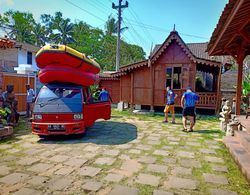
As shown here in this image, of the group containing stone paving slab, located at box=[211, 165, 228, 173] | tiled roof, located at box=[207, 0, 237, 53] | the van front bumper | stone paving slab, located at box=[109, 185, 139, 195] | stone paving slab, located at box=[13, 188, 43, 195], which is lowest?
stone paving slab, located at box=[13, 188, 43, 195]

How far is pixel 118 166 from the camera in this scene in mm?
4980

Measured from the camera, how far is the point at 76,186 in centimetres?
395

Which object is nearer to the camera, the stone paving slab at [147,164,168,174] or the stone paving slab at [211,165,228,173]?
the stone paving slab at [147,164,168,174]

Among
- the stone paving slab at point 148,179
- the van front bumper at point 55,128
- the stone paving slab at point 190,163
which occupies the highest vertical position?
the van front bumper at point 55,128

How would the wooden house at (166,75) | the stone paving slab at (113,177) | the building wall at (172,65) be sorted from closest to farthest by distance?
the stone paving slab at (113,177), the wooden house at (166,75), the building wall at (172,65)

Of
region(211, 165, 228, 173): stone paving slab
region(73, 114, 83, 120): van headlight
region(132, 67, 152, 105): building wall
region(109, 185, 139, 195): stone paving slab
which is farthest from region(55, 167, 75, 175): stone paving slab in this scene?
region(132, 67, 152, 105): building wall

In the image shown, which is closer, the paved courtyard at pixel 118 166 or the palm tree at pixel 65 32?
the paved courtyard at pixel 118 166

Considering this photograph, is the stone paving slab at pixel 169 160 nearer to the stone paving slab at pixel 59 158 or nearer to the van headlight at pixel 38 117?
the stone paving slab at pixel 59 158

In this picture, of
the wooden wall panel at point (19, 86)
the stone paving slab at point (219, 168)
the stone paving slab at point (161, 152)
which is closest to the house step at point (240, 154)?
the stone paving slab at point (219, 168)

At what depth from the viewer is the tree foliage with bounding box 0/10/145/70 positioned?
39844mm

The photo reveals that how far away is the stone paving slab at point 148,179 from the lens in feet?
13.5

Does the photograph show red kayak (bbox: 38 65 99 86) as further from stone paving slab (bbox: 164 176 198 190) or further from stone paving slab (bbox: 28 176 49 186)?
stone paving slab (bbox: 164 176 198 190)

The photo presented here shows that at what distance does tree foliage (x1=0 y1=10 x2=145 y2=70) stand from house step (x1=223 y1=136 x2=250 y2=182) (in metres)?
33.3

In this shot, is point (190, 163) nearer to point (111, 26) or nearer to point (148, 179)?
point (148, 179)
